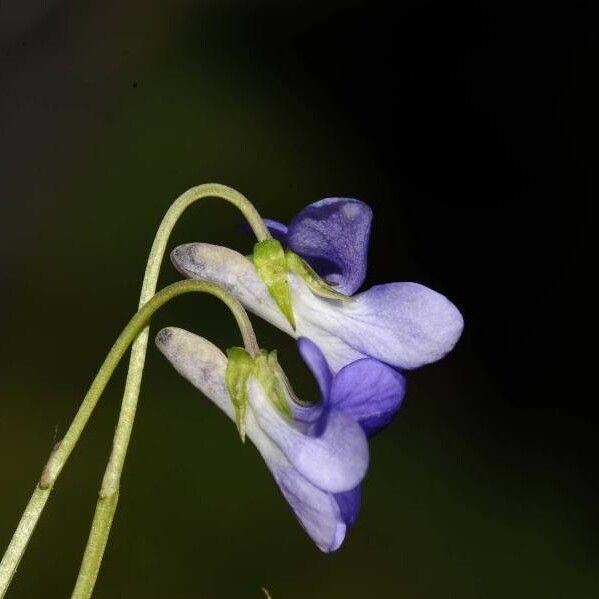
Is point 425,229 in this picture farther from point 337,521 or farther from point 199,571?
point 337,521

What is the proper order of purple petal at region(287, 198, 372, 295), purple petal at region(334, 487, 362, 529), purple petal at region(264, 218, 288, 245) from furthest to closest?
1. purple petal at region(264, 218, 288, 245)
2. purple petal at region(287, 198, 372, 295)
3. purple petal at region(334, 487, 362, 529)

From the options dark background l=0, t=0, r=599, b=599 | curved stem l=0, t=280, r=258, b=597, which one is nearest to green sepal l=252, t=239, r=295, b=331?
curved stem l=0, t=280, r=258, b=597

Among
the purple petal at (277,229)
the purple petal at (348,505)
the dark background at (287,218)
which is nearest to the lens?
the purple petal at (348,505)

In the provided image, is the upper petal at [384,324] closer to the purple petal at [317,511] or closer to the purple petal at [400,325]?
the purple petal at [400,325]

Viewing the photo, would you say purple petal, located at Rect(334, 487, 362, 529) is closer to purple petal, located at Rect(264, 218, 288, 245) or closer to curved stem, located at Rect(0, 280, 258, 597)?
curved stem, located at Rect(0, 280, 258, 597)

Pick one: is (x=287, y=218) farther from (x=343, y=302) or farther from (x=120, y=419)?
(x=120, y=419)

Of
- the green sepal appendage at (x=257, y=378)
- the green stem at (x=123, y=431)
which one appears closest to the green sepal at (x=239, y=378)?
the green sepal appendage at (x=257, y=378)

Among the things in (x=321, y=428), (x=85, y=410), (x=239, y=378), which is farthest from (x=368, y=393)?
(x=85, y=410)
